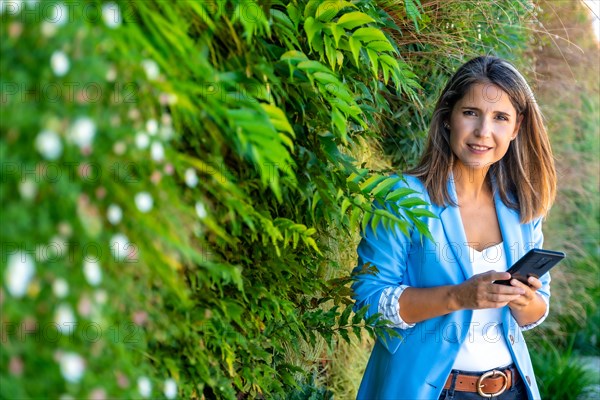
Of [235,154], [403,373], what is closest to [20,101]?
[235,154]

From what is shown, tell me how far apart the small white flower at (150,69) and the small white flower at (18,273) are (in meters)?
0.29

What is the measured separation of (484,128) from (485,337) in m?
0.61

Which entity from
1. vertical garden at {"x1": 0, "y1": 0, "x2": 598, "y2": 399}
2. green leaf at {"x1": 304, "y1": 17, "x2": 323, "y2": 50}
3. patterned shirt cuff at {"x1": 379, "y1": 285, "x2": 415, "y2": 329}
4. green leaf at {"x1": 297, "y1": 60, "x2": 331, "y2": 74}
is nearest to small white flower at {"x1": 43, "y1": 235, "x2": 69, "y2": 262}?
vertical garden at {"x1": 0, "y1": 0, "x2": 598, "y2": 399}

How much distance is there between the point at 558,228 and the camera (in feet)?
16.2

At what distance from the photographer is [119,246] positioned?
868mm

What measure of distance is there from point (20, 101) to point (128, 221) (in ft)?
0.68

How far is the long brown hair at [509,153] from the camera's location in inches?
83.3

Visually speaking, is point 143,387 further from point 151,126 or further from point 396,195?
point 396,195

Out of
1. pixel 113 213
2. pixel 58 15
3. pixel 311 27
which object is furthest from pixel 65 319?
pixel 311 27

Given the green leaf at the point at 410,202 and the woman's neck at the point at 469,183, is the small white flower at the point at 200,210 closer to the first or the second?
the green leaf at the point at 410,202

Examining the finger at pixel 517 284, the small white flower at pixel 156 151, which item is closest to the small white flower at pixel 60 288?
the small white flower at pixel 156 151

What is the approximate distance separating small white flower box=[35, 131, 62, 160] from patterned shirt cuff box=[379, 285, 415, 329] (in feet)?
4.17

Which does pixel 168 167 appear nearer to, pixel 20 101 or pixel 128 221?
pixel 128 221

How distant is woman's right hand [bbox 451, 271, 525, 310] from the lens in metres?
1.78
